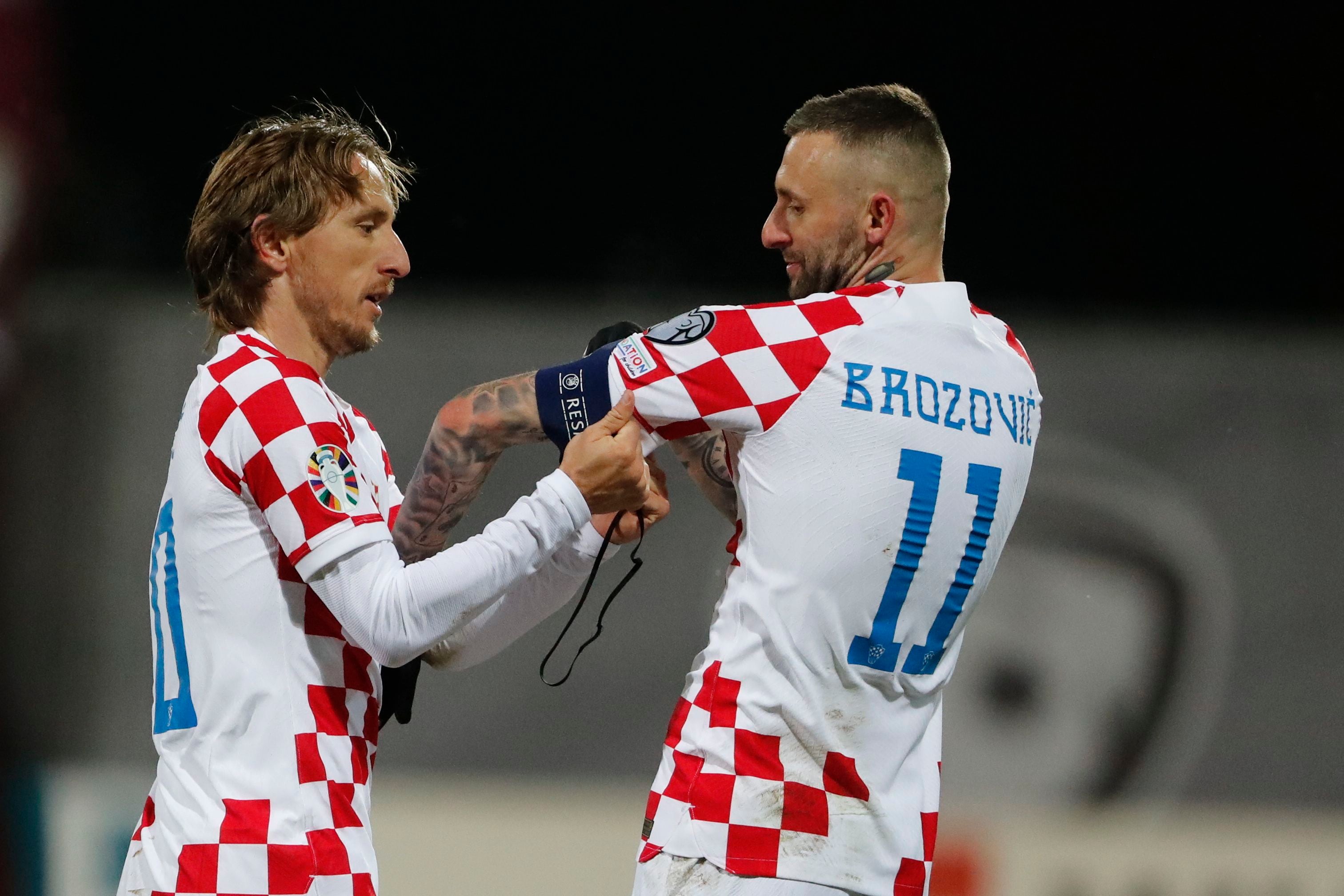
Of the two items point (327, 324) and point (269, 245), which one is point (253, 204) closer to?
point (269, 245)

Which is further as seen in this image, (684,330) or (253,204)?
(253,204)

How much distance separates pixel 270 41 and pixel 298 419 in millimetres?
2419

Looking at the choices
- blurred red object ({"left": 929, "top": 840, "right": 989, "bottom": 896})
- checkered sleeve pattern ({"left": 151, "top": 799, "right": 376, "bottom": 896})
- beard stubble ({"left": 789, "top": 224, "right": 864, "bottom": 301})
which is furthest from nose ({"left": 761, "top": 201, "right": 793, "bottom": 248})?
blurred red object ({"left": 929, "top": 840, "right": 989, "bottom": 896})

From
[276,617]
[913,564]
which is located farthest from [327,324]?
[913,564]

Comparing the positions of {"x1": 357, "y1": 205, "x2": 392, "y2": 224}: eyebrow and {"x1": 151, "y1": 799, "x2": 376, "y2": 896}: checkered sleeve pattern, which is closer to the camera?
{"x1": 151, "y1": 799, "x2": 376, "y2": 896}: checkered sleeve pattern

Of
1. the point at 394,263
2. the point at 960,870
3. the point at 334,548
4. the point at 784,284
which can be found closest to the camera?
the point at 334,548

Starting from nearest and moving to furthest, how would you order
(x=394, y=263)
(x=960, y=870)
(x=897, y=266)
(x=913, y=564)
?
(x=913, y=564)
(x=897, y=266)
(x=394, y=263)
(x=960, y=870)

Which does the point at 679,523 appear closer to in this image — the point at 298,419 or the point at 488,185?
the point at 488,185

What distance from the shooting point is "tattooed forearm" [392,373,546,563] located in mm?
1741

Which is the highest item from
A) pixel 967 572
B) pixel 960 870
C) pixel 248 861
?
pixel 967 572

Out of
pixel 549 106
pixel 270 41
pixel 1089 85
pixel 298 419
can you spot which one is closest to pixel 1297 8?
pixel 1089 85

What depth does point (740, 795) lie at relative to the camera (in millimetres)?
1571

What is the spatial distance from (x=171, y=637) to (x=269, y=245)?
1.82ft

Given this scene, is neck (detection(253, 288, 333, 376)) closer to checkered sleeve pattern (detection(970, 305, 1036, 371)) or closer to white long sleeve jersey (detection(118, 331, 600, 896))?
white long sleeve jersey (detection(118, 331, 600, 896))
